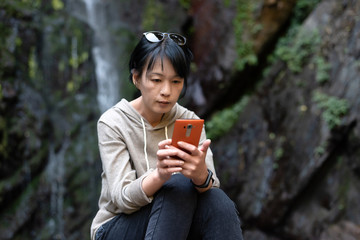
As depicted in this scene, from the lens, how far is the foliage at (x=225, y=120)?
4.84m

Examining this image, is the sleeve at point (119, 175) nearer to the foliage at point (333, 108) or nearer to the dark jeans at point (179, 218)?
the dark jeans at point (179, 218)

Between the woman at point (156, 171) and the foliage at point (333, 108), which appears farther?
the foliage at point (333, 108)

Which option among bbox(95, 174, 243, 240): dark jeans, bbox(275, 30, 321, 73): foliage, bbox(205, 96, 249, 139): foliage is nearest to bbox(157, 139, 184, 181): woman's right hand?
bbox(95, 174, 243, 240): dark jeans

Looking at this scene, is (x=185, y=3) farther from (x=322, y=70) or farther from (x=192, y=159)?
(x=192, y=159)

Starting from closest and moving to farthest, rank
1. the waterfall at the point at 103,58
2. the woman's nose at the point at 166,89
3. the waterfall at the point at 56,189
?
1. the woman's nose at the point at 166,89
2. the waterfall at the point at 56,189
3. the waterfall at the point at 103,58

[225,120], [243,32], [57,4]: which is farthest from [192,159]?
[57,4]

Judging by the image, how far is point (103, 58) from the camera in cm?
535

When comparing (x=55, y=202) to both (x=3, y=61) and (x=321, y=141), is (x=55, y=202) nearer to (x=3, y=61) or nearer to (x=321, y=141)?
(x=3, y=61)

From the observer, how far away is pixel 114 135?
4.87 feet

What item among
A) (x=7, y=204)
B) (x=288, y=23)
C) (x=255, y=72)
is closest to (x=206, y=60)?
A: (x=255, y=72)

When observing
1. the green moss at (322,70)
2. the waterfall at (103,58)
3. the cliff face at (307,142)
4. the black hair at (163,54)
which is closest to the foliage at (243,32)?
the cliff face at (307,142)

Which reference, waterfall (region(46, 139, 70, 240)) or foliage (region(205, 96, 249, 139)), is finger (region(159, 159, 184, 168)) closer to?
foliage (region(205, 96, 249, 139))

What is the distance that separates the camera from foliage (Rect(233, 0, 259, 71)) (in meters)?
4.88

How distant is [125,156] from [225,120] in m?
3.53
